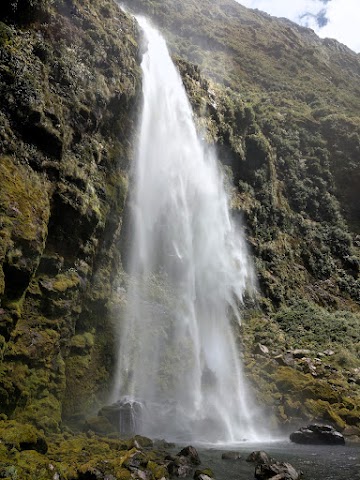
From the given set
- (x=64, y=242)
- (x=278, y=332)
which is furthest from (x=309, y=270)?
(x=64, y=242)

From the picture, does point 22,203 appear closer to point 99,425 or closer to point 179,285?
point 99,425

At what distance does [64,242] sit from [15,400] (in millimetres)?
5683

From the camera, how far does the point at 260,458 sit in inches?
462

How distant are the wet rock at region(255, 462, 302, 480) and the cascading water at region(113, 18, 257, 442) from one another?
17.6 ft

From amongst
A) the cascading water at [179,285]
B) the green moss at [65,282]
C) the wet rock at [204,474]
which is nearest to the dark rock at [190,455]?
the wet rock at [204,474]

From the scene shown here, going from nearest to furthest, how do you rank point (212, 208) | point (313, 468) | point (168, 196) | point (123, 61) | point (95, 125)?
1. point (313, 468)
2. point (95, 125)
3. point (123, 61)
4. point (168, 196)
5. point (212, 208)

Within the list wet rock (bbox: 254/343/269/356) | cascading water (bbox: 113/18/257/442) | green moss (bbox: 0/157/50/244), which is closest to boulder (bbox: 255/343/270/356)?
wet rock (bbox: 254/343/269/356)

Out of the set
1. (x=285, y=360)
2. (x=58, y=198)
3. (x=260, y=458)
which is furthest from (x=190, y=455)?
(x=285, y=360)

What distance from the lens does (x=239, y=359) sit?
74.1ft

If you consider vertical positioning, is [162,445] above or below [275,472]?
above

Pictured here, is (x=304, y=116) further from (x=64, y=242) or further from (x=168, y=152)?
(x=64, y=242)

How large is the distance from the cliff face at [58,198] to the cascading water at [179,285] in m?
2.09

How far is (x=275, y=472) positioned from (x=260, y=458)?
141 centimetres

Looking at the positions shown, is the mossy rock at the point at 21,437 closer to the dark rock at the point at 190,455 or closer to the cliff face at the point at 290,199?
the dark rock at the point at 190,455
